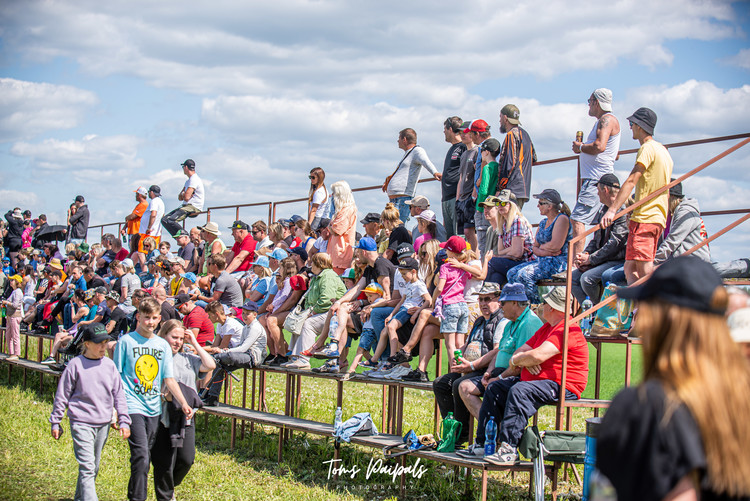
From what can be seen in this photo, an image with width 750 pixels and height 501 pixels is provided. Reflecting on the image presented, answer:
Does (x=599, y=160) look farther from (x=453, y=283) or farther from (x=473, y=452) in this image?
(x=473, y=452)

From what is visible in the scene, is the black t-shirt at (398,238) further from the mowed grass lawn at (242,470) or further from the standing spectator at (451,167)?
the mowed grass lawn at (242,470)

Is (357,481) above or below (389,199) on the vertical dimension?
below

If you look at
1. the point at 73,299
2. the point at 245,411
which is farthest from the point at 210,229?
the point at 245,411

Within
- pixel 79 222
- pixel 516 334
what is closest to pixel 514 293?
pixel 516 334

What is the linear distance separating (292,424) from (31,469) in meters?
3.66

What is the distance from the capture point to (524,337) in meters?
7.23

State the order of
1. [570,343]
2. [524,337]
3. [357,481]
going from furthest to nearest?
[357,481]
[524,337]
[570,343]

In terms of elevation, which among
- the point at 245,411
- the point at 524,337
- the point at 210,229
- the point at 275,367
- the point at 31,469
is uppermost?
the point at 210,229

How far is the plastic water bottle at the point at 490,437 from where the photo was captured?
6.86 metres

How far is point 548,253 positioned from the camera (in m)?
8.12

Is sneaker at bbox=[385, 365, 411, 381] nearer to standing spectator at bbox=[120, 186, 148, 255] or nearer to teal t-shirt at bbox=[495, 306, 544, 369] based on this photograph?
teal t-shirt at bbox=[495, 306, 544, 369]

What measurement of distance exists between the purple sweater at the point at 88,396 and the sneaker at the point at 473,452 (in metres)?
3.25

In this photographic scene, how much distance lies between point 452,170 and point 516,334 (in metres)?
3.79

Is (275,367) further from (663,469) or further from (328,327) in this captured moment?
(663,469)
